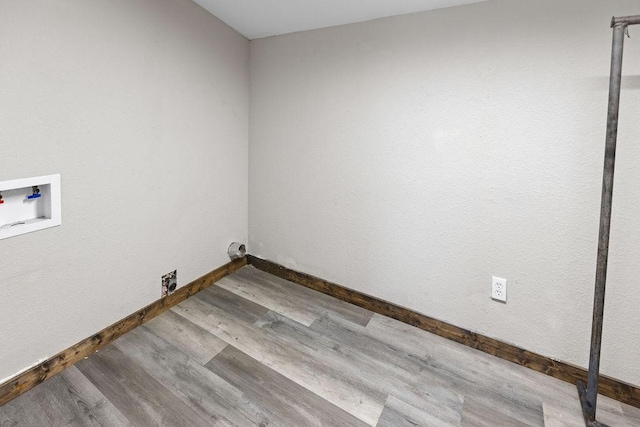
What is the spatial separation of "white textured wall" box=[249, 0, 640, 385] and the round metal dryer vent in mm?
506

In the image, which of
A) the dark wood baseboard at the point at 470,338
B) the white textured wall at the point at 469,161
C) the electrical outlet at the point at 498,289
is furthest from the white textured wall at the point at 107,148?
the electrical outlet at the point at 498,289

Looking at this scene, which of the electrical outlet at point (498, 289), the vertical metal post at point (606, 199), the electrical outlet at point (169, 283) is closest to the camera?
the vertical metal post at point (606, 199)

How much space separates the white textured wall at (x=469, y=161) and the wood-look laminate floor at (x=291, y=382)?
235 mm

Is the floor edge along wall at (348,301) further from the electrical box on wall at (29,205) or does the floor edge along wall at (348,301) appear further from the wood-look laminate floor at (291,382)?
the electrical box on wall at (29,205)

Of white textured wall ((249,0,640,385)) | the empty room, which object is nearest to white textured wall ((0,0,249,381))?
the empty room

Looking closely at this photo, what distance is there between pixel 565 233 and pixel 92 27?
2430 mm

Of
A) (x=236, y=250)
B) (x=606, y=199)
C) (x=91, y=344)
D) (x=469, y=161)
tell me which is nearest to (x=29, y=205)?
(x=91, y=344)

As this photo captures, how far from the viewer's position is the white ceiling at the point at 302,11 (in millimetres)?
1702

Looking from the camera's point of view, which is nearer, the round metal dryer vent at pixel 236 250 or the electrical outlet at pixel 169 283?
the electrical outlet at pixel 169 283

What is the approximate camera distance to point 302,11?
188 cm

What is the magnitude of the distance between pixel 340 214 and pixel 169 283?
1208 mm

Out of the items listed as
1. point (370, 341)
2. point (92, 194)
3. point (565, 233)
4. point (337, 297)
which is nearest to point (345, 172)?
point (337, 297)

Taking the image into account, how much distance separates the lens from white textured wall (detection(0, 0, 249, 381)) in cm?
130

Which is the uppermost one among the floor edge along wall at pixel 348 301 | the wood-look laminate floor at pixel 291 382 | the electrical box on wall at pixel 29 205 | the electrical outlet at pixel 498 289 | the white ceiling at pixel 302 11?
the white ceiling at pixel 302 11
